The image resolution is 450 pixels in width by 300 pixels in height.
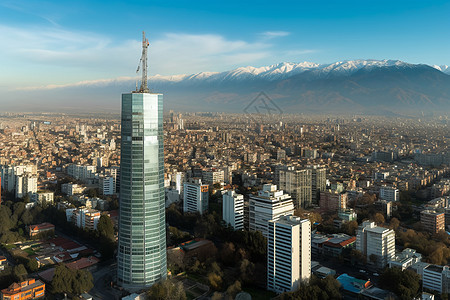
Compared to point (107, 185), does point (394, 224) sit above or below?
below

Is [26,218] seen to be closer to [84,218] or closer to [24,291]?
[84,218]

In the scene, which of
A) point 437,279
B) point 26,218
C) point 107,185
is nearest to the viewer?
point 437,279

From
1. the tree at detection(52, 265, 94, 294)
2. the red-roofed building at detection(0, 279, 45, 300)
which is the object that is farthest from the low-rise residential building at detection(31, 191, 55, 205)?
the tree at detection(52, 265, 94, 294)

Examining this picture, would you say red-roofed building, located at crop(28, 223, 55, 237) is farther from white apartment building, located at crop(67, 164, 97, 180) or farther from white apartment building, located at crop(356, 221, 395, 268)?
white apartment building, located at crop(356, 221, 395, 268)

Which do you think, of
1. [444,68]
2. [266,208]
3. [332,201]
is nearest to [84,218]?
[266,208]

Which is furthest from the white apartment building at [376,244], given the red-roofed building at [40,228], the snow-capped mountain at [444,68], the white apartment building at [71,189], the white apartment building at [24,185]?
the snow-capped mountain at [444,68]

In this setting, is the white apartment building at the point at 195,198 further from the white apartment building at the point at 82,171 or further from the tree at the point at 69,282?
the white apartment building at the point at 82,171
